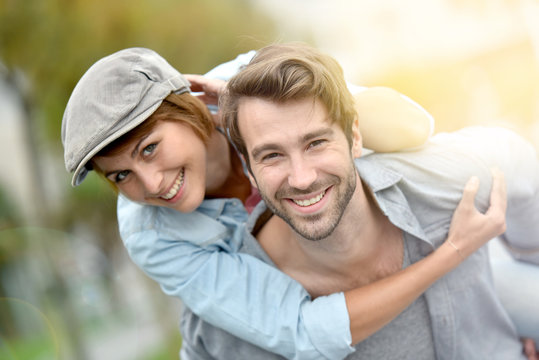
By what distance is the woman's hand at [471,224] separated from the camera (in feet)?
4.74

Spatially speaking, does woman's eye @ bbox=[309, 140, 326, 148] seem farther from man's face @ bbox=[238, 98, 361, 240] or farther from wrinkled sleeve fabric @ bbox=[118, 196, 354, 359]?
wrinkled sleeve fabric @ bbox=[118, 196, 354, 359]

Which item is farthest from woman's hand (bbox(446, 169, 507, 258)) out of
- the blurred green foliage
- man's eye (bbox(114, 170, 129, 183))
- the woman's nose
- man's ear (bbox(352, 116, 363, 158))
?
the blurred green foliage

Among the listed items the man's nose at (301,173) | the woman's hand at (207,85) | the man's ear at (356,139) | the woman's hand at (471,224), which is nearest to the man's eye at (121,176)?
the woman's hand at (207,85)

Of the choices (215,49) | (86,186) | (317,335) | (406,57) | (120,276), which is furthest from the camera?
(120,276)

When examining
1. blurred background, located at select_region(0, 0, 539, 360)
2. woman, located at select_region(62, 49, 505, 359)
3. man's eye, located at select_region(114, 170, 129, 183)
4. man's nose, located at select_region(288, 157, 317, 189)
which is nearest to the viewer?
man's nose, located at select_region(288, 157, 317, 189)

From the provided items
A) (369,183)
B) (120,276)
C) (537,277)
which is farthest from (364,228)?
(120,276)

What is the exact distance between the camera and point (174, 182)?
1.50 meters

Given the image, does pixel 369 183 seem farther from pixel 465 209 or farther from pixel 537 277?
pixel 537 277

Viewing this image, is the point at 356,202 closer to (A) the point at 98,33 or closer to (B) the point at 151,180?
(B) the point at 151,180

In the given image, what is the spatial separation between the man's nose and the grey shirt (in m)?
0.30

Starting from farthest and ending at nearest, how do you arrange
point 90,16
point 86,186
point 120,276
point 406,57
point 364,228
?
point 120,276 → point 86,186 → point 90,16 → point 406,57 → point 364,228

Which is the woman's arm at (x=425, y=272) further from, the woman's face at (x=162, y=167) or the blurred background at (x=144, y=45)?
the woman's face at (x=162, y=167)

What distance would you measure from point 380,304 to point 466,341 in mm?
382

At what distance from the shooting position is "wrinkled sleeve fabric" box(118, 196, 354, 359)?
4.64 feet
